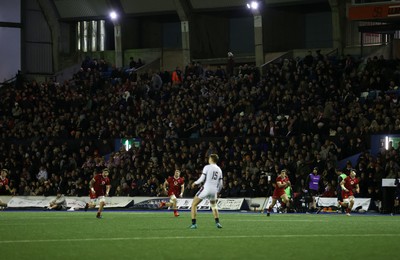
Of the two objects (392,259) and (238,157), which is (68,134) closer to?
(238,157)

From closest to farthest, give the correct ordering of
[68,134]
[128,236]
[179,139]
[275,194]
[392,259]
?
1. [392,259]
2. [128,236]
3. [275,194]
4. [179,139]
5. [68,134]

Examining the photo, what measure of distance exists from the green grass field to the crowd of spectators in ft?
31.5

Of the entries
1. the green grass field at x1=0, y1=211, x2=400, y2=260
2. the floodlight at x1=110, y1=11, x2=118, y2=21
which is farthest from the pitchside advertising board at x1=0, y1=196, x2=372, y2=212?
the floodlight at x1=110, y1=11, x2=118, y2=21

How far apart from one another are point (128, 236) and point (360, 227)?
684 cm

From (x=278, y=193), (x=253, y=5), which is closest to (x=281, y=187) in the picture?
(x=278, y=193)

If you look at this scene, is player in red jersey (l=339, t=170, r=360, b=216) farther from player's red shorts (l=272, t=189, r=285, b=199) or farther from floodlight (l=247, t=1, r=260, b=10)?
floodlight (l=247, t=1, r=260, b=10)

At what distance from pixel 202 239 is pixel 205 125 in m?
22.8

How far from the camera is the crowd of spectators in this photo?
37.3m

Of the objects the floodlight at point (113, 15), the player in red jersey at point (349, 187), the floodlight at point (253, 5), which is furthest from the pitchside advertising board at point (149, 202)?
the floodlight at point (113, 15)

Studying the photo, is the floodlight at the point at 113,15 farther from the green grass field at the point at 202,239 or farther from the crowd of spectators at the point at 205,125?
the green grass field at the point at 202,239

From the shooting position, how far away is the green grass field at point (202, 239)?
1697cm

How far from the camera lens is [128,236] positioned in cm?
2138

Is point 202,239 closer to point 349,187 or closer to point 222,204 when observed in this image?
point 349,187

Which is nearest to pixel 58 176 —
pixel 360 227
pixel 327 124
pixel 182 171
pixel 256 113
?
pixel 182 171
